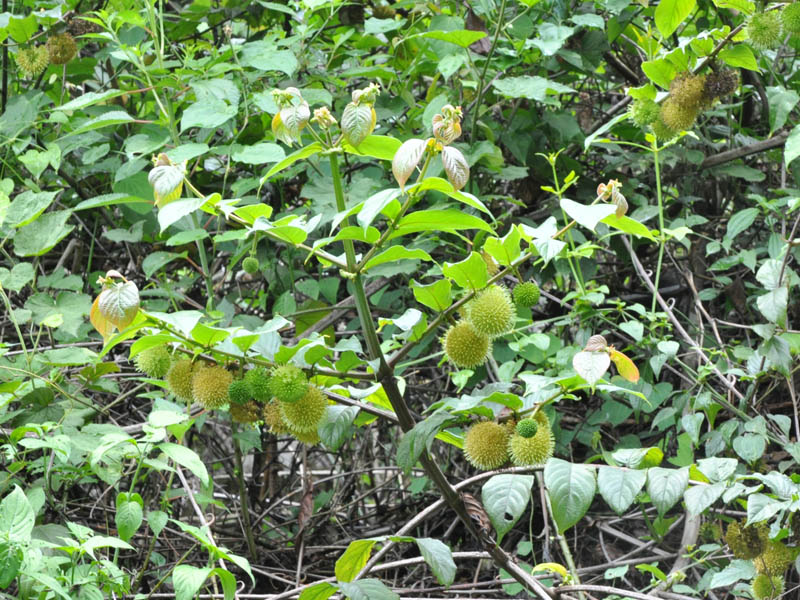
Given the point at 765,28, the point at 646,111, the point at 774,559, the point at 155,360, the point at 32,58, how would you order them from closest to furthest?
the point at 155,360 < the point at 774,559 < the point at 765,28 < the point at 646,111 < the point at 32,58

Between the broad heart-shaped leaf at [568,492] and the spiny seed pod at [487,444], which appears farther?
the spiny seed pod at [487,444]

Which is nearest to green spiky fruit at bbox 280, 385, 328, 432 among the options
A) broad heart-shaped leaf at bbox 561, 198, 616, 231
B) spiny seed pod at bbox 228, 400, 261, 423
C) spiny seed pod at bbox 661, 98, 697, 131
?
spiny seed pod at bbox 228, 400, 261, 423

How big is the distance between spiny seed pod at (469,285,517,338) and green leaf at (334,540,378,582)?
0.42m

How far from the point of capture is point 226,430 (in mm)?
2867

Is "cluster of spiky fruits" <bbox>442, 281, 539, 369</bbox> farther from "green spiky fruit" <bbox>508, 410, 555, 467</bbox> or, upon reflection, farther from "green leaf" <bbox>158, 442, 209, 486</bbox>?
"green leaf" <bbox>158, 442, 209, 486</bbox>

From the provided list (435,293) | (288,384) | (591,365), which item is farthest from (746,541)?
(288,384)

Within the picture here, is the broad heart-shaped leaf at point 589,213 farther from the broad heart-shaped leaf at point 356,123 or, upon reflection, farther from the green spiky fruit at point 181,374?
the green spiky fruit at point 181,374

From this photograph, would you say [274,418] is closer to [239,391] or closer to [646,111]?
[239,391]

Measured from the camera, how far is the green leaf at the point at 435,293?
120cm

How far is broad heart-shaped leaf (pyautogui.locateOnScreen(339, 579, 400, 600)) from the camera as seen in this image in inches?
49.0

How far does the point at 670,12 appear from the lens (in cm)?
167

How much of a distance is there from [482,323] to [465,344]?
66 mm

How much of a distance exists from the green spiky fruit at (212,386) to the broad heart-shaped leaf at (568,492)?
50 cm

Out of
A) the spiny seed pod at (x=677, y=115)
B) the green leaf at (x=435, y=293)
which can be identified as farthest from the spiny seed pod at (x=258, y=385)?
the spiny seed pod at (x=677, y=115)
